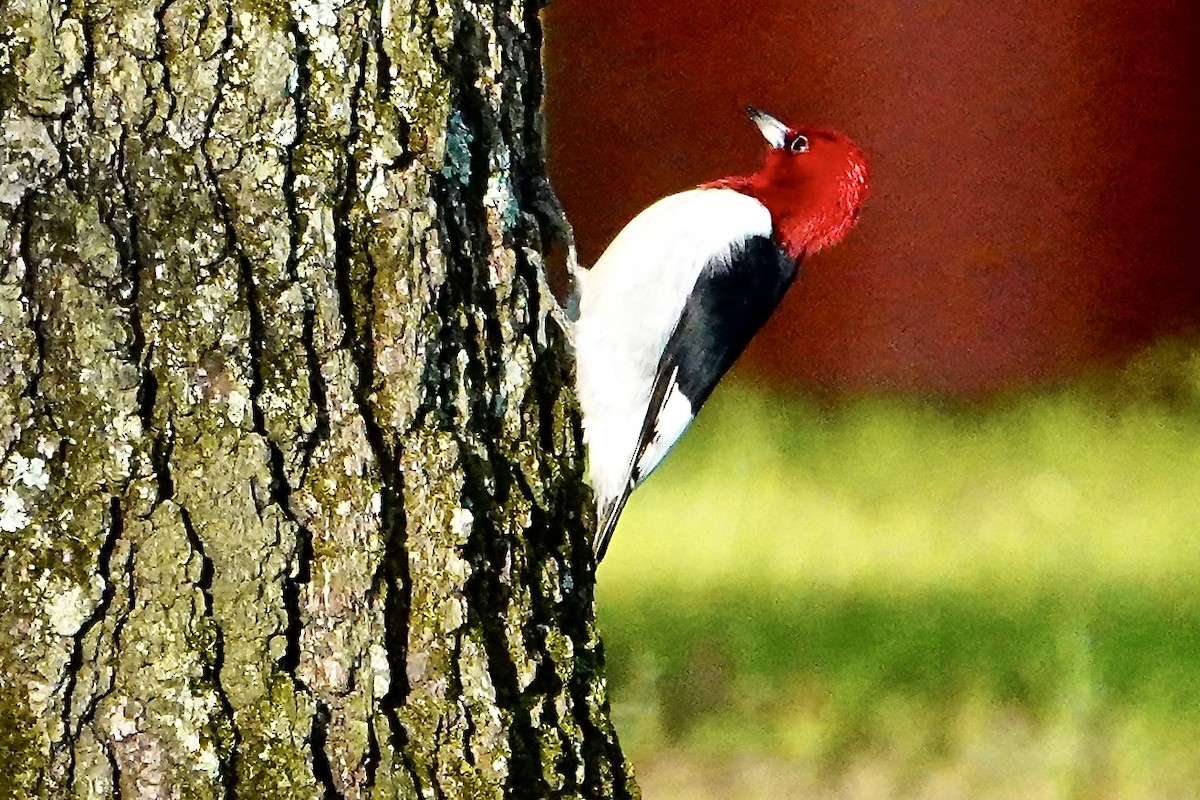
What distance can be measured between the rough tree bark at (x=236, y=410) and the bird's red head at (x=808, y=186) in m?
1.17

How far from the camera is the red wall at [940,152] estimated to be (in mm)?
3543

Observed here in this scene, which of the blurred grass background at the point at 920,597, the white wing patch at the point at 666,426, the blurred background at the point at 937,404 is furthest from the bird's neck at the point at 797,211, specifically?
the blurred grass background at the point at 920,597

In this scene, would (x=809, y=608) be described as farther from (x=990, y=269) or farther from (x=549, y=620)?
(x=549, y=620)

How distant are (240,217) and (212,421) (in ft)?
0.58

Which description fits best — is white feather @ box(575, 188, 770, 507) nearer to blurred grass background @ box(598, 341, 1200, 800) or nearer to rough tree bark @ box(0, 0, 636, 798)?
rough tree bark @ box(0, 0, 636, 798)

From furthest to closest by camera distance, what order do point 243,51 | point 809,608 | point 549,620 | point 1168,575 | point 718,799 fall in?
point 1168,575 → point 809,608 → point 718,799 → point 549,620 → point 243,51

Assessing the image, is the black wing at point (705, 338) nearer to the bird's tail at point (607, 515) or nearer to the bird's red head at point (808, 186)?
Answer: the bird's tail at point (607, 515)

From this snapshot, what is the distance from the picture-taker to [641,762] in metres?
3.11

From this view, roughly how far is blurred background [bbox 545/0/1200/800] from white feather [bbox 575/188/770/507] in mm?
1305

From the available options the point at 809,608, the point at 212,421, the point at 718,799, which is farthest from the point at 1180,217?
the point at 212,421

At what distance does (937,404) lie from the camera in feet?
12.2

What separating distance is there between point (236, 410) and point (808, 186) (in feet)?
4.73

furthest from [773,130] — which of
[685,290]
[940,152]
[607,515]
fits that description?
[940,152]

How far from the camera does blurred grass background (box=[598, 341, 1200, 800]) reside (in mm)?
3145
